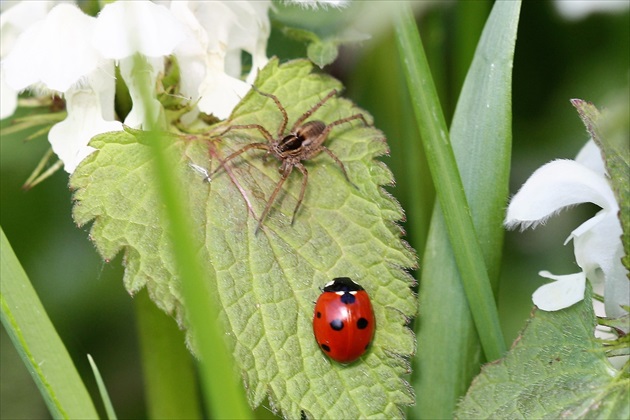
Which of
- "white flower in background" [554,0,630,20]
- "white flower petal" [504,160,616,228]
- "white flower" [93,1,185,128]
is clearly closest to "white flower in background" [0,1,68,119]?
"white flower" [93,1,185,128]

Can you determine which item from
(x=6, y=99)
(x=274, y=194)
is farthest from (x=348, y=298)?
(x=6, y=99)

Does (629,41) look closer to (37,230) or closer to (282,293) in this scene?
(282,293)

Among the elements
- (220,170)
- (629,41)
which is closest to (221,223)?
(220,170)

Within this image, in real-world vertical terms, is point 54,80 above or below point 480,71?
below

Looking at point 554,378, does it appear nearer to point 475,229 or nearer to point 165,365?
point 475,229

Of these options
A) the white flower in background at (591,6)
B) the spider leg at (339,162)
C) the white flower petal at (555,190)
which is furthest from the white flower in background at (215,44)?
the white flower in background at (591,6)

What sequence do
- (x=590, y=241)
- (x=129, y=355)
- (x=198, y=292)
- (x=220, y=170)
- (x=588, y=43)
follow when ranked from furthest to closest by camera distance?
(x=588, y=43) → (x=129, y=355) → (x=220, y=170) → (x=590, y=241) → (x=198, y=292)
